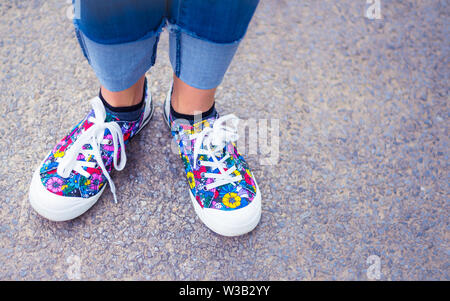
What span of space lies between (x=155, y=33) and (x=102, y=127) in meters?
0.33

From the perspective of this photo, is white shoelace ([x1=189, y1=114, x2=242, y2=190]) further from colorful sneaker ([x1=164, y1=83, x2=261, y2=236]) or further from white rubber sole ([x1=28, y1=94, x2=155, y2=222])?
white rubber sole ([x1=28, y1=94, x2=155, y2=222])

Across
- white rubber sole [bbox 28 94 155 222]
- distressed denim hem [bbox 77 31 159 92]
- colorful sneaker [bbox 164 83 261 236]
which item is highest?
distressed denim hem [bbox 77 31 159 92]

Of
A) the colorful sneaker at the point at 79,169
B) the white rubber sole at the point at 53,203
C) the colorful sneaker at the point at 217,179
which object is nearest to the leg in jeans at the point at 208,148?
the colorful sneaker at the point at 217,179

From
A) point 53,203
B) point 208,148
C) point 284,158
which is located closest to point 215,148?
point 208,148

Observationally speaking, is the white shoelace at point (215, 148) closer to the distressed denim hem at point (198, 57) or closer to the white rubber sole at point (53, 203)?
the distressed denim hem at point (198, 57)

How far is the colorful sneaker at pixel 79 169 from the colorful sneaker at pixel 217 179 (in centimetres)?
19

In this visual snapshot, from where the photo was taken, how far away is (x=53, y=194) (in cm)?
86

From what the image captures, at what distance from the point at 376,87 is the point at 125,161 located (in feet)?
3.14

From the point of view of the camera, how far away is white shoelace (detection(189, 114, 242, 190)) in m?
0.93

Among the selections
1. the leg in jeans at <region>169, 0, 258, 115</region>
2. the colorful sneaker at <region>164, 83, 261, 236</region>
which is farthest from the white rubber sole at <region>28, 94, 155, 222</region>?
the leg in jeans at <region>169, 0, 258, 115</region>

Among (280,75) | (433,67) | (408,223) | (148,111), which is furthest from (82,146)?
(433,67)

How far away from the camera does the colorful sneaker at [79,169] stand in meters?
0.87

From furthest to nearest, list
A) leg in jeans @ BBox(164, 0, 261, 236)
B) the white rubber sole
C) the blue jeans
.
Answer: the white rubber sole
leg in jeans @ BBox(164, 0, 261, 236)
the blue jeans

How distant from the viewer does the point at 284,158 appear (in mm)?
1097
